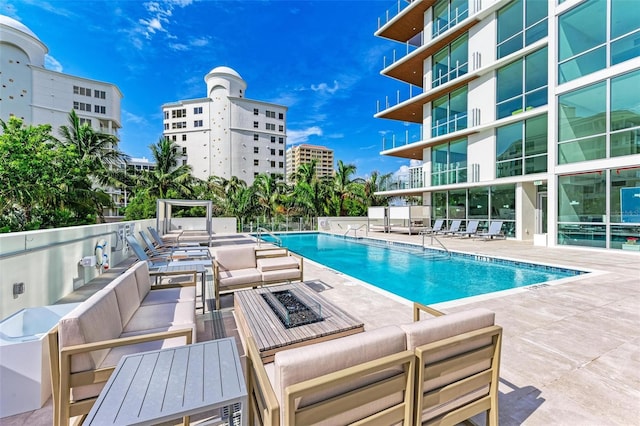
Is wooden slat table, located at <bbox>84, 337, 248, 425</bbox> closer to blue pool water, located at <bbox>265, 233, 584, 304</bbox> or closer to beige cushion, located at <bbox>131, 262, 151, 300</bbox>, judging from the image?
beige cushion, located at <bbox>131, 262, 151, 300</bbox>

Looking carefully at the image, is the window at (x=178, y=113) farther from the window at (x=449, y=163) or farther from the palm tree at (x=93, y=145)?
the window at (x=449, y=163)

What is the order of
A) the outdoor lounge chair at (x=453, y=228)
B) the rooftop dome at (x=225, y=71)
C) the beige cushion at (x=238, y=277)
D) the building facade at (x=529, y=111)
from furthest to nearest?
the rooftop dome at (x=225, y=71)
the outdoor lounge chair at (x=453, y=228)
the building facade at (x=529, y=111)
the beige cushion at (x=238, y=277)

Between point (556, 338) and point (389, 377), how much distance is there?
10.7ft

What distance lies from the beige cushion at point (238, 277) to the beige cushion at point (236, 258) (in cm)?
15

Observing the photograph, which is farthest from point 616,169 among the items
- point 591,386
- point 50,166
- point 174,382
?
point 50,166

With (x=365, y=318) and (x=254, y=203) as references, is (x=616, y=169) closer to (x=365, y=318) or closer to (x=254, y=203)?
(x=365, y=318)

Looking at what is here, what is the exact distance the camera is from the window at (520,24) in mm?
13109

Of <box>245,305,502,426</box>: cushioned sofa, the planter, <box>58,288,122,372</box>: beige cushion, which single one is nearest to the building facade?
<box>245,305,502,426</box>: cushioned sofa

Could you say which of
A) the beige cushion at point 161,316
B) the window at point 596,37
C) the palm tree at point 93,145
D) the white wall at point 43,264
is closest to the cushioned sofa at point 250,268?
the beige cushion at point 161,316

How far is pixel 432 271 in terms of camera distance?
8852 millimetres

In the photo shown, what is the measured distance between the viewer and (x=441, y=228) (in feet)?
58.6

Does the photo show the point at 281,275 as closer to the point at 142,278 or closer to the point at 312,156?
the point at 142,278

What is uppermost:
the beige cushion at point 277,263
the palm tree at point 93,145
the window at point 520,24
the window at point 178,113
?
the window at point 178,113

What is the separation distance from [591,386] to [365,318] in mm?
2445
